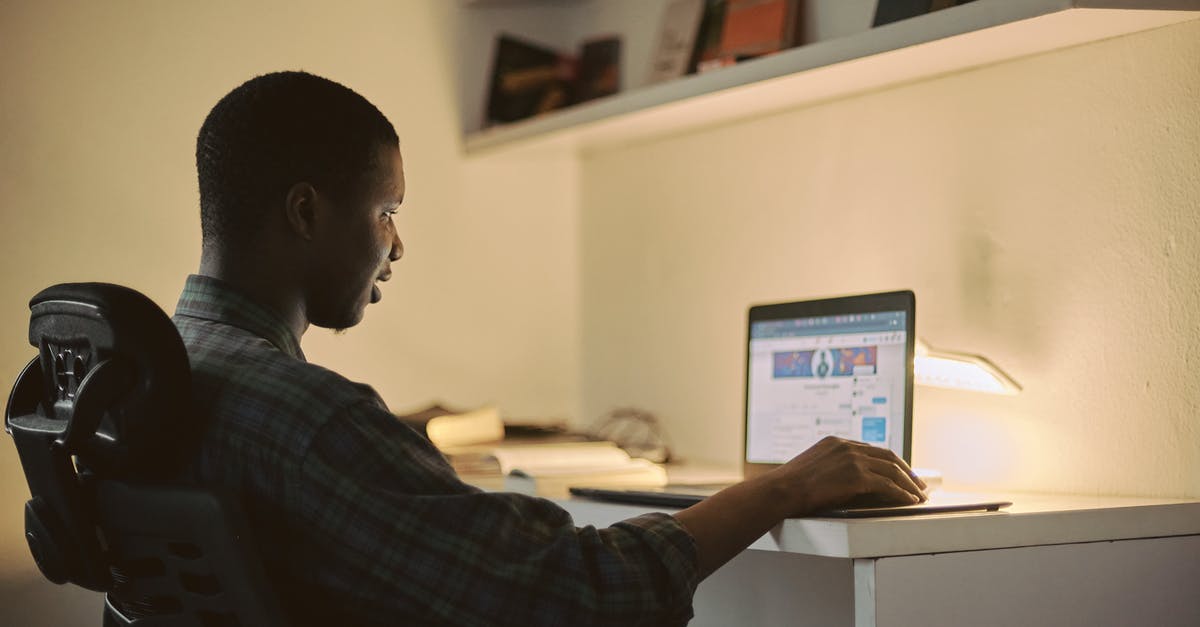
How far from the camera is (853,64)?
1.67 metres

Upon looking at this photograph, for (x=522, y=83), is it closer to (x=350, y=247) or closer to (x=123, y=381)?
(x=350, y=247)

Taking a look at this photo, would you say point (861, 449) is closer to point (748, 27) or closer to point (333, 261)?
point (333, 261)

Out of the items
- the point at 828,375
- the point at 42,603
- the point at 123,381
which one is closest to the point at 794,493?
the point at 828,375

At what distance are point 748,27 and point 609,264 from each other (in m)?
0.69

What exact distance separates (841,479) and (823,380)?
49 cm

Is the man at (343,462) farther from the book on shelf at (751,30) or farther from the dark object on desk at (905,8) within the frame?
the book on shelf at (751,30)

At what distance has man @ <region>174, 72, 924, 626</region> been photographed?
3.04 ft

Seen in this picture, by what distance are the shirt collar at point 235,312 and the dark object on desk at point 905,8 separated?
3.13ft

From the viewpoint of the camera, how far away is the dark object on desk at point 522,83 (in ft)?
8.09

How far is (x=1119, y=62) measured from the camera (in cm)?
159

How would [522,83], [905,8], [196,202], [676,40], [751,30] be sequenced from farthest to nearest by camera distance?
[522,83] → [676,40] → [196,202] → [751,30] → [905,8]

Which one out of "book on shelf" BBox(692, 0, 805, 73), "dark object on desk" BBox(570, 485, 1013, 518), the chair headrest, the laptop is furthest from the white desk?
"book on shelf" BBox(692, 0, 805, 73)

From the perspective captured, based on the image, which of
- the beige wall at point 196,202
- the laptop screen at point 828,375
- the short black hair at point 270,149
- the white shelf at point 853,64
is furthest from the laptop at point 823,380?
the beige wall at point 196,202

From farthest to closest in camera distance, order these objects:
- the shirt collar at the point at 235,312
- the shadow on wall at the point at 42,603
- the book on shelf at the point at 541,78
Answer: the book on shelf at the point at 541,78, the shadow on wall at the point at 42,603, the shirt collar at the point at 235,312
